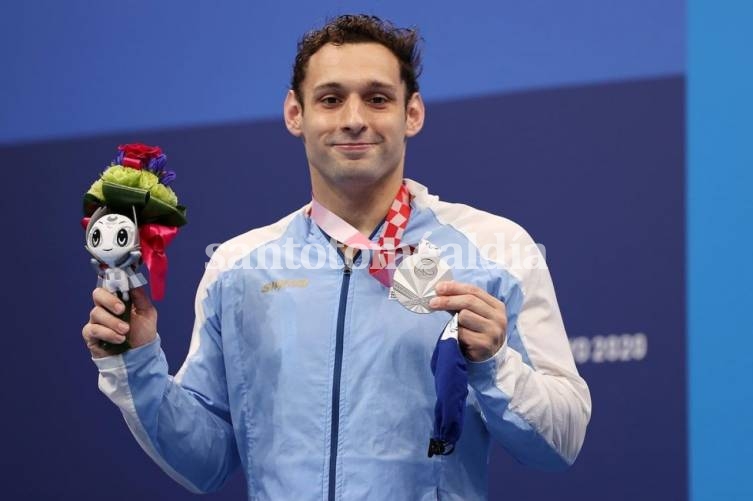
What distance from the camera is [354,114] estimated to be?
74.9 inches

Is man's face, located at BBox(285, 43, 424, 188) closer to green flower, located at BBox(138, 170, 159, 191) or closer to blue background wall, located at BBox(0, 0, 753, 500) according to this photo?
green flower, located at BBox(138, 170, 159, 191)

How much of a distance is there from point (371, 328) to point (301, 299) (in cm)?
13

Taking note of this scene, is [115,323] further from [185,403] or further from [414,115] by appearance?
[414,115]

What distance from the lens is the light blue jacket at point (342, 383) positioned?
1813 mm

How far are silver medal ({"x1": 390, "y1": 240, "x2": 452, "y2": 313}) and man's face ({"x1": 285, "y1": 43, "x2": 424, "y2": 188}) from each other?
0.24m
